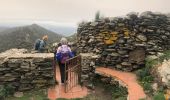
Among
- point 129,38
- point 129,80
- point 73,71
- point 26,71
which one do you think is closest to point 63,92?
point 73,71

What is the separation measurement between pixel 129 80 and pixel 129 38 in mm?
3073

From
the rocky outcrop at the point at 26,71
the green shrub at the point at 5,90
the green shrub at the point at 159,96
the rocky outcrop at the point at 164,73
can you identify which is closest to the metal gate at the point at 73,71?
the rocky outcrop at the point at 26,71

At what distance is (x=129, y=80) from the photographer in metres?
14.8

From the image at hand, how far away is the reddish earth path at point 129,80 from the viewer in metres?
12.2

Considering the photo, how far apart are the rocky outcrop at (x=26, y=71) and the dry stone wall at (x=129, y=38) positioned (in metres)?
4.46

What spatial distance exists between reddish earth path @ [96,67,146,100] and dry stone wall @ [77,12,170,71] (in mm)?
714

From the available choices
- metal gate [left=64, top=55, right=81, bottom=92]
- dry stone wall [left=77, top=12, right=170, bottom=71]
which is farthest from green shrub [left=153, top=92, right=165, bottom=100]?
dry stone wall [left=77, top=12, right=170, bottom=71]

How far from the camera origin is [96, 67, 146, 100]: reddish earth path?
12.2 metres

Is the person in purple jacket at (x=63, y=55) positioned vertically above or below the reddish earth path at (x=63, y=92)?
above

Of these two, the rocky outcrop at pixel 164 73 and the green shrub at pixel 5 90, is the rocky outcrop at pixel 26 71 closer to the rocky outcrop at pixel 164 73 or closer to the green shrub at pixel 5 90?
the green shrub at pixel 5 90

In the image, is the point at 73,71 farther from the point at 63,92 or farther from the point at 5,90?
the point at 5,90

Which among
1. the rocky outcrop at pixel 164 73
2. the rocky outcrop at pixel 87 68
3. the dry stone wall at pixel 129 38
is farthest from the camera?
the dry stone wall at pixel 129 38

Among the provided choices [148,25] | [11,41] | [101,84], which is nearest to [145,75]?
[101,84]

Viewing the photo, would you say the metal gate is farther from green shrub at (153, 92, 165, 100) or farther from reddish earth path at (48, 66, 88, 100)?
green shrub at (153, 92, 165, 100)
